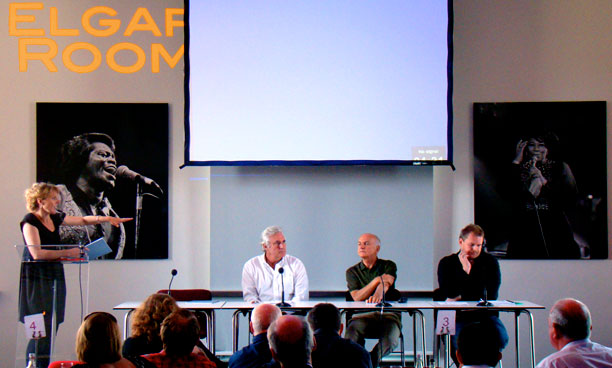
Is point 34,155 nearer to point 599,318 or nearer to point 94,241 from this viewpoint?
point 94,241

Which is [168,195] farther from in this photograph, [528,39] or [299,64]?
[528,39]

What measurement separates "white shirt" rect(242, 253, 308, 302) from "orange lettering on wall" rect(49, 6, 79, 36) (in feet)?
8.75

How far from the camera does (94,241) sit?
227 inches

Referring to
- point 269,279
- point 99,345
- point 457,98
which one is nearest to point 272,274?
point 269,279

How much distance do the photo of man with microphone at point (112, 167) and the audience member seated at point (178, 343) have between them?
317cm

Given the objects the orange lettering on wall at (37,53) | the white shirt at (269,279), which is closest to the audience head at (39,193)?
the orange lettering on wall at (37,53)

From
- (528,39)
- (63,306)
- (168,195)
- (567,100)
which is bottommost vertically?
(63,306)

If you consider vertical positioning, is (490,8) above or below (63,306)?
above

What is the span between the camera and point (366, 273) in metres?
5.14

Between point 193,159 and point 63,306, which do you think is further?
point 193,159

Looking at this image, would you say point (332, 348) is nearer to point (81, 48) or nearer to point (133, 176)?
point (133, 176)

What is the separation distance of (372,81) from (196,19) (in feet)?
5.35

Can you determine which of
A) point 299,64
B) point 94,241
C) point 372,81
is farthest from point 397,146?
point 94,241

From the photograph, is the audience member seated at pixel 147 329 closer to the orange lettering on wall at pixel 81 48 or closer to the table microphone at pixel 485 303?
the table microphone at pixel 485 303
